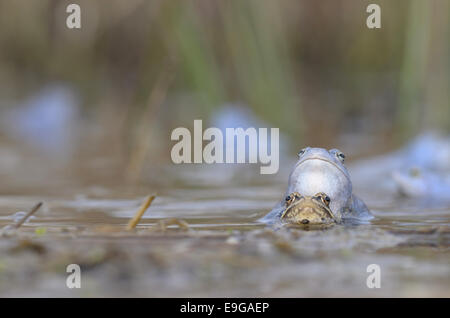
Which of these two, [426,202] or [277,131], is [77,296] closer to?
[426,202]

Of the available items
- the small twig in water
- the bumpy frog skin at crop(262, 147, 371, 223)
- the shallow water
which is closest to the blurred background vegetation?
the bumpy frog skin at crop(262, 147, 371, 223)

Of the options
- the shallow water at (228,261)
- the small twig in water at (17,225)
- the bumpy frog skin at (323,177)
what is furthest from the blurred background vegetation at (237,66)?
the shallow water at (228,261)

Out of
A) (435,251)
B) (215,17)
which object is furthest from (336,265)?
(215,17)

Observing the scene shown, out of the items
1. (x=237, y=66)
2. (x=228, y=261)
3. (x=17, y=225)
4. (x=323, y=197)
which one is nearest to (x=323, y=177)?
(x=323, y=197)

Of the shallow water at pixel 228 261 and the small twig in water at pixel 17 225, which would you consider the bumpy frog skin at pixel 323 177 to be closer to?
the shallow water at pixel 228 261

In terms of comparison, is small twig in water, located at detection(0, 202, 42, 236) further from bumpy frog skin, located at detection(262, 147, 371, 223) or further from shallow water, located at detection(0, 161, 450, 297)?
bumpy frog skin, located at detection(262, 147, 371, 223)

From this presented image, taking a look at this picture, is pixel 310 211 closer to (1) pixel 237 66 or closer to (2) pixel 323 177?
(2) pixel 323 177
